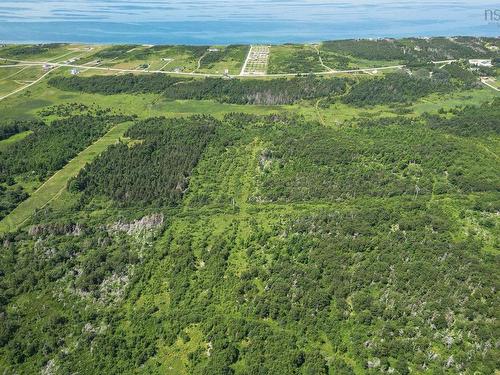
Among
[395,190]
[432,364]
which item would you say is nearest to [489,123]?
[395,190]

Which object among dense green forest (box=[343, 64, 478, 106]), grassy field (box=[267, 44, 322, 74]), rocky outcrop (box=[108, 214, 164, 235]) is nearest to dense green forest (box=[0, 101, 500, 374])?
rocky outcrop (box=[108, 214, 164, 235])

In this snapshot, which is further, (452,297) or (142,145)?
(142,145)

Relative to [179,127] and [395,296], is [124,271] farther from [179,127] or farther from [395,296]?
[179,127]

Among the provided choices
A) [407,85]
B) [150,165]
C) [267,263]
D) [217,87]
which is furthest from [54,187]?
[407,85]

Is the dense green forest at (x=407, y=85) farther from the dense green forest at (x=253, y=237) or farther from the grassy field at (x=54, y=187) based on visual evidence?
the grassy field at (x=54, y=187)

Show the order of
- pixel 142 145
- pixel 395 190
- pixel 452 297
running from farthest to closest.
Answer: pixel 142 145
pixel 395 190
pixel 452 297

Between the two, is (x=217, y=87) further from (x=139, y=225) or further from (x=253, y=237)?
(x=253, y=237)

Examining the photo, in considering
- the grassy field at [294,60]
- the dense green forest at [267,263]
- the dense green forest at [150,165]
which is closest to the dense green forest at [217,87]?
the grassy field at [294,60]

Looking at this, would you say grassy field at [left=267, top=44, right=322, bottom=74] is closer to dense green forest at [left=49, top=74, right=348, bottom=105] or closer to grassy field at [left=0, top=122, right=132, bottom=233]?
dense green forest at [left=49, top=74, right=348, bottom=105]
